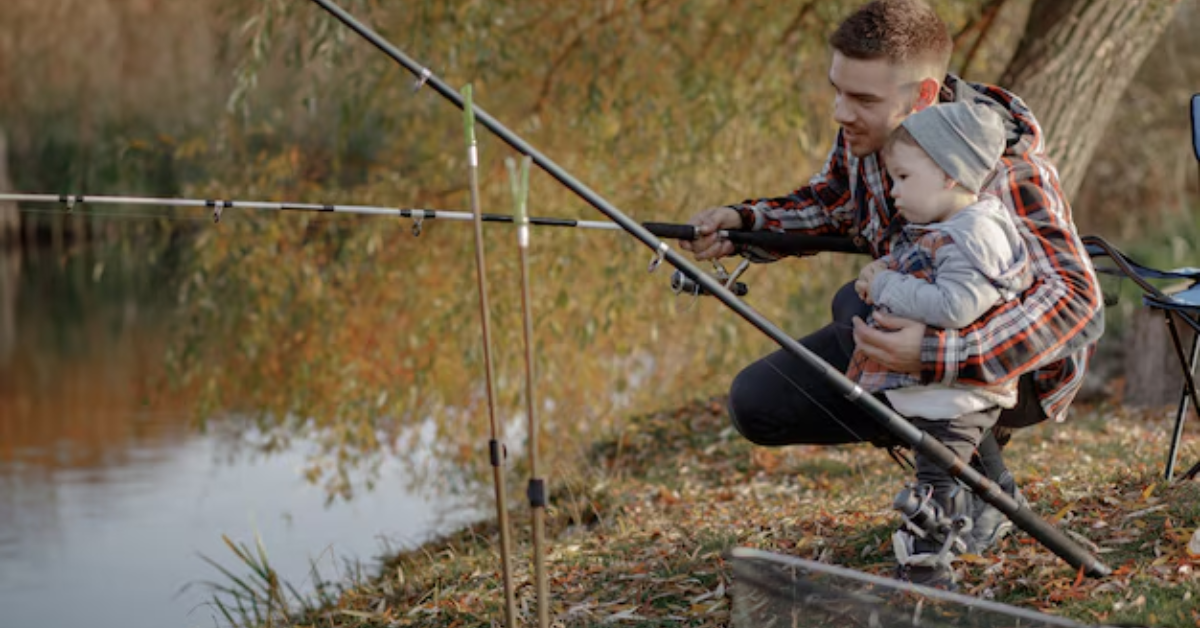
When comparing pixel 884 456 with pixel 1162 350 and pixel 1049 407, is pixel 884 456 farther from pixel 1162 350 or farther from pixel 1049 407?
pixel 1049 407

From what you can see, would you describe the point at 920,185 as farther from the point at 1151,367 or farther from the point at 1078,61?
the point at 1151,367

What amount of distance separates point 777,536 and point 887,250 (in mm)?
804

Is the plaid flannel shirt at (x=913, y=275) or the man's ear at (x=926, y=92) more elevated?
the man's ear at (x=926, y=92)

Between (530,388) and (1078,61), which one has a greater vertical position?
(1078,61)

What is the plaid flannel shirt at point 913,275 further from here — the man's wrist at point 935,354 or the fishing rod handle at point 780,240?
the fishing rod handle at point 780,240

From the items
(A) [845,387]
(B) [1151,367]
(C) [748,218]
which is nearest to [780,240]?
(C) [748,218]

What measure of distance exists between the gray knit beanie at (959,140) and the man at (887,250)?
0.13m

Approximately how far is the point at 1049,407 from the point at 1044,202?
435 millimetres

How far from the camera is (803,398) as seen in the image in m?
3.22

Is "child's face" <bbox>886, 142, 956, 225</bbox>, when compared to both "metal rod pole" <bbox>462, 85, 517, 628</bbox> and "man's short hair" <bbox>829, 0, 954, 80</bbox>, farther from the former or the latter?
"metal rod pole" <bbox>462, 85, 517, 628</bbox>

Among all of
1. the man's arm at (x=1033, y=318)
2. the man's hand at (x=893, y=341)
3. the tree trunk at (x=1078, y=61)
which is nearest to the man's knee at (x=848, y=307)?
the man's hand at (x=893, y=341)

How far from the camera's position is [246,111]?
259 inches

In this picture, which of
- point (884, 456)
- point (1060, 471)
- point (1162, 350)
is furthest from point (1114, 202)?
point (1060, 471)

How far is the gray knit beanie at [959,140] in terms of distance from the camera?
2.71 m
